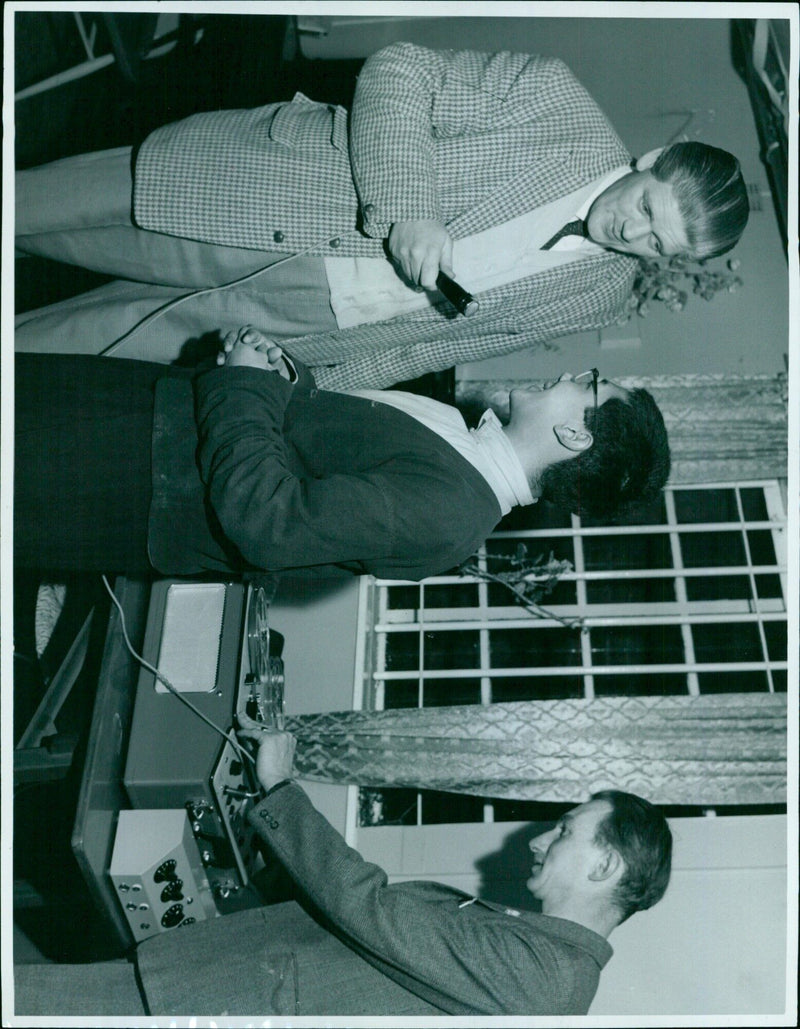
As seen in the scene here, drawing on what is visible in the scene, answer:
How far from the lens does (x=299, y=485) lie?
1.39 meters

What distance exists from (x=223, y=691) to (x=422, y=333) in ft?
3.12

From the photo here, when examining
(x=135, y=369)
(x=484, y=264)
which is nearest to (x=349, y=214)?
(x=484, y=264)

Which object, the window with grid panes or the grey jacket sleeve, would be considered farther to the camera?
the window with grid panes

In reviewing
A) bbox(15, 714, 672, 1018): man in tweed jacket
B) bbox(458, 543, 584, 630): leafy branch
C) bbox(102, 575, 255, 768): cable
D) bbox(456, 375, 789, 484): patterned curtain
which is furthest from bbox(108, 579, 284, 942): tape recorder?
bbox(456, 375, 789, 484): patterned curtain

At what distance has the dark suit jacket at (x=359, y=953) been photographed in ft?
5.11

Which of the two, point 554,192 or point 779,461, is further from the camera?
point 779,461

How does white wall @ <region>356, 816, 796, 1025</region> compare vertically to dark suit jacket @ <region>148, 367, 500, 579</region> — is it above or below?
below

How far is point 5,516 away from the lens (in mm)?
1543

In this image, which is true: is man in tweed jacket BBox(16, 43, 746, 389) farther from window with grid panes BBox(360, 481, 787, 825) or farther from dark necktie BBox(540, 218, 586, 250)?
window with grid panes BBox(360, 481, 787, 825)

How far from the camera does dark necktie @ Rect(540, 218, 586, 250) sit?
1869 mm

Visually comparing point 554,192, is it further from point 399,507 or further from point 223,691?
point 223,691

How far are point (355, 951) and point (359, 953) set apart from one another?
2 centimetres

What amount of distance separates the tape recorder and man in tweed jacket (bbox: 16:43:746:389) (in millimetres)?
690

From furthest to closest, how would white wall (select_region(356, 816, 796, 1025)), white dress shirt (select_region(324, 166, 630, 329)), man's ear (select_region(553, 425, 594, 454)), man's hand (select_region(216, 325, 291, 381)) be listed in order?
white wall (select_region(356, 816, 796, 1025)) → white dress shirt (select_region(324, 166, 630, 329)) → man's ear (select_region(553, 425, 594, 454)) → man's hand (select_region(216, 325, 291, 381))
